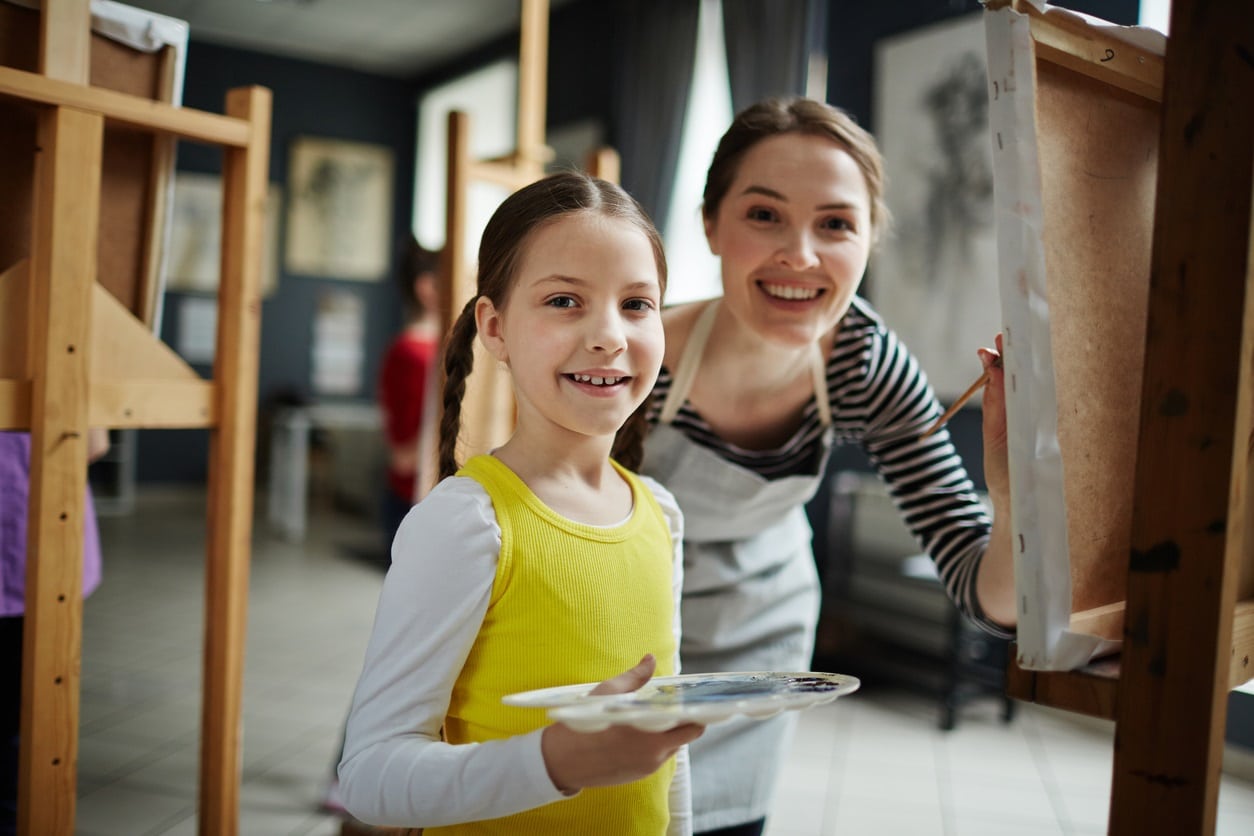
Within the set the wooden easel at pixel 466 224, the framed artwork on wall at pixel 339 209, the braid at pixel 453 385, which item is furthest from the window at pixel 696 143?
the framed artwork on wall at pixel 339 209

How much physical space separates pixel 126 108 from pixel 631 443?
2.87ft

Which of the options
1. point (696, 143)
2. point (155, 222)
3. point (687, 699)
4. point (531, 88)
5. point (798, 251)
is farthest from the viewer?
point (696, 143)

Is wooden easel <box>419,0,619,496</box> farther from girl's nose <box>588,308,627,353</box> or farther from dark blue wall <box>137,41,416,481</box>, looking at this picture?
dark blue wall <box>137,41,416,481</box>

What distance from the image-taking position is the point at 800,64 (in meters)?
4.62

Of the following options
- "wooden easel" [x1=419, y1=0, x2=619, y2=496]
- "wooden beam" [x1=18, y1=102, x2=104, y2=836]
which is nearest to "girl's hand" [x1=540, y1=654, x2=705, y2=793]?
"wooden beam" [x1=18, y1=102, x2=104, y2=836]

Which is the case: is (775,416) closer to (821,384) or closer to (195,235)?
(821,384)

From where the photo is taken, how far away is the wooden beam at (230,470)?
170 cm

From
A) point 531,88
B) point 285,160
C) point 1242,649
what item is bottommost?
point 1242,649

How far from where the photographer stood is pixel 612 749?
2.48 feet

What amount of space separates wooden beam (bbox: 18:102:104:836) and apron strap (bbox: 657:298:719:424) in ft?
2.69

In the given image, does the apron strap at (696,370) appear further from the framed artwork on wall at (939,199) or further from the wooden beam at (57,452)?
the framed artwork on wall at (939,199)

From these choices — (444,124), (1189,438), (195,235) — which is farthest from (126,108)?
(195,235)

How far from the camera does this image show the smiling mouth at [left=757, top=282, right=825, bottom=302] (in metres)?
1.30

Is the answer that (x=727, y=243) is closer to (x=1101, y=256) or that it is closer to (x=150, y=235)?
(x=1101, y=256)
